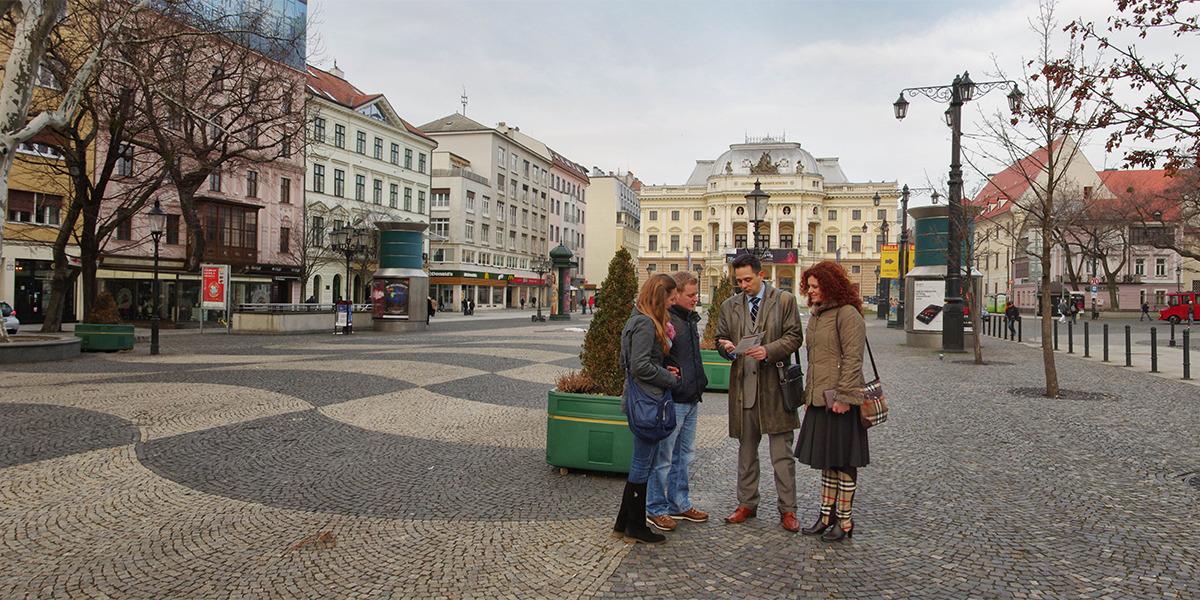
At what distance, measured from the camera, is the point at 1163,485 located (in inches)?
231

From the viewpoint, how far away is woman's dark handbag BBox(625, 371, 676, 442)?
429 centimetres

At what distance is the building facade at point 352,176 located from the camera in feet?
154

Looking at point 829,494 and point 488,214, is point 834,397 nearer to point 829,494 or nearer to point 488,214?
point 829,494

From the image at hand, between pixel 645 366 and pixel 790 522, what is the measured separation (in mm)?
1496

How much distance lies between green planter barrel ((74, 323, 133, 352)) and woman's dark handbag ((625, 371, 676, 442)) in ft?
58.2

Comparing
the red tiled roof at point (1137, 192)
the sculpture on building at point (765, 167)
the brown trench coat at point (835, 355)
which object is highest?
the sculpture on building at point (765, 167)

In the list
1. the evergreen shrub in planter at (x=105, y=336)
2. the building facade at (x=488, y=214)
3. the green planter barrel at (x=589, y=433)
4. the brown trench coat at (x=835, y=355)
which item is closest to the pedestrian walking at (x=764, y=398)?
the brown trench coat at (x=835, y=355)

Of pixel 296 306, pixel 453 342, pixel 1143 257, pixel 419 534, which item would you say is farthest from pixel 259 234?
pixel 1143 257

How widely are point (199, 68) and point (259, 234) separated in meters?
22.5

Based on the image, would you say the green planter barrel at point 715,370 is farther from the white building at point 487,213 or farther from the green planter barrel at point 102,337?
the white building at point 487,213

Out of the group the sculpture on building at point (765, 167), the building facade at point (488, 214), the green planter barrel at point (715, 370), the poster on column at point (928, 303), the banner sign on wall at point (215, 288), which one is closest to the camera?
the green planter barrel at point (715, 370)

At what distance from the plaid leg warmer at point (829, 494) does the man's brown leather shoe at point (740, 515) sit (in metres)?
0.50

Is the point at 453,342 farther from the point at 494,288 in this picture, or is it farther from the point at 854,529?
the point at 494,288

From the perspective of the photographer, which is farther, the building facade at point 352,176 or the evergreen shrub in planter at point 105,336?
the building facade at point 352,176
